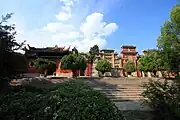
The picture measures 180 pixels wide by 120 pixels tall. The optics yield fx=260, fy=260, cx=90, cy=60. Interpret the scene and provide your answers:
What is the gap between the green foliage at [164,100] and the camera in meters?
6.25

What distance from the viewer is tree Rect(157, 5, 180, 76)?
69.5 ft

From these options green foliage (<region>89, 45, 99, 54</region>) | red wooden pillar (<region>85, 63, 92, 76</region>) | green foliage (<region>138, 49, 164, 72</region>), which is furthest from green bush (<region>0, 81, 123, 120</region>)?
green foliage (<region>89, 45, 99, 54</region>)

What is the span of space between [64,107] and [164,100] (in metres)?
3.61

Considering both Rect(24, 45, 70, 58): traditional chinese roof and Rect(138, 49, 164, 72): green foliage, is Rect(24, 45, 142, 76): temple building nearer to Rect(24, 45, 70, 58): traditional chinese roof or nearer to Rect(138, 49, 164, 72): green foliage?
Rect(24, 45, 70, 58): traditional chinese roof

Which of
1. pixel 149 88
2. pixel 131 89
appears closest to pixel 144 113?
pixel 149 88

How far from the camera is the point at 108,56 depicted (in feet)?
115

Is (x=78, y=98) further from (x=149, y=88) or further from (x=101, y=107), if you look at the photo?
(x=149, y=88)

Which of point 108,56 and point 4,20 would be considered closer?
point 4,20

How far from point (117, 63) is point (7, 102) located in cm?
3016

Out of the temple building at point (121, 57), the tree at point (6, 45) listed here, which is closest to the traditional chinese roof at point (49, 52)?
the temple building at point (121, 57)

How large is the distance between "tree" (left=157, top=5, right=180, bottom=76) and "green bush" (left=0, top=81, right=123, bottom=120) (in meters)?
18.1

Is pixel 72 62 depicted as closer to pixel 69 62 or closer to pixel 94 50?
pixel 69 62

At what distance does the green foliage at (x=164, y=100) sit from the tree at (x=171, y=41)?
14.8 m

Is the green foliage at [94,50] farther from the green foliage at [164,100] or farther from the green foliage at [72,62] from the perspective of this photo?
the green foliage at [164,100]
